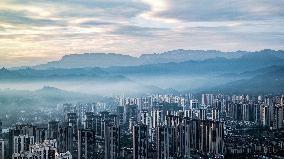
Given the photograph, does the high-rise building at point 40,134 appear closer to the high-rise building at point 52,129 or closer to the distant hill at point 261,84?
the high-rise building at point 52,129

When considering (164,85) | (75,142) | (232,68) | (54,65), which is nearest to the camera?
(75,142)

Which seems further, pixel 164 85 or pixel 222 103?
pixel 164 85

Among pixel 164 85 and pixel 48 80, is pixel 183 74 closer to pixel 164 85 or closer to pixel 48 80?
pixel 164 85

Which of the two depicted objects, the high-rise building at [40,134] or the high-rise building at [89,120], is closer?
the high-rise building at [40,134]

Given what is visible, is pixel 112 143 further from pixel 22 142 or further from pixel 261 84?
pixel 261 84

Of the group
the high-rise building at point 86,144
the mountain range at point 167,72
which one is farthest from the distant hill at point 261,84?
the high-rise building at point 86,144

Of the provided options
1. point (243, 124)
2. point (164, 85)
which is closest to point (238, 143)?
point (243, 124)
